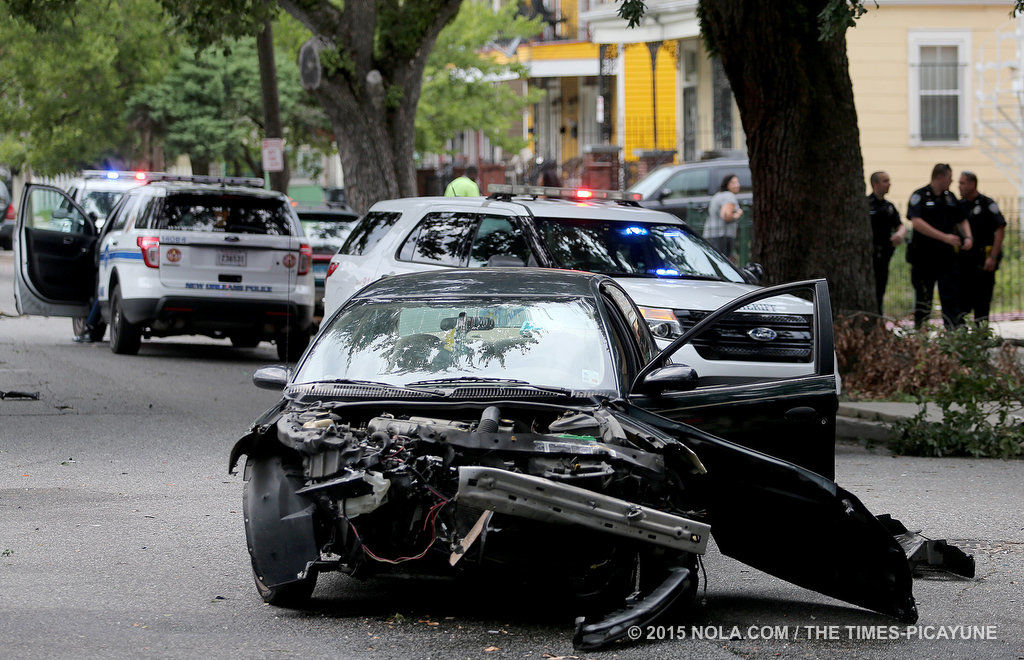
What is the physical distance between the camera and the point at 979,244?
54.0 feet

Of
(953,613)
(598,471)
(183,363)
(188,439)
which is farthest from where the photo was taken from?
(183,363)

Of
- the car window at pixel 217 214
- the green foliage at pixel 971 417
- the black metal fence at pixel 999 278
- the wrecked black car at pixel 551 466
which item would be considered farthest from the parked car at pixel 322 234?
the wrecked black car at pixel 551 466

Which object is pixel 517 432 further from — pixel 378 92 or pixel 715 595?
pixel 378 92

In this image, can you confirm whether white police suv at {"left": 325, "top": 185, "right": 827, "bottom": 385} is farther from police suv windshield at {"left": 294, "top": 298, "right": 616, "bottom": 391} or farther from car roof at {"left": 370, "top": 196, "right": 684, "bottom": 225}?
police suv windshield at {"left": 294, "top": 298, "right": 616, "bottom": 391}

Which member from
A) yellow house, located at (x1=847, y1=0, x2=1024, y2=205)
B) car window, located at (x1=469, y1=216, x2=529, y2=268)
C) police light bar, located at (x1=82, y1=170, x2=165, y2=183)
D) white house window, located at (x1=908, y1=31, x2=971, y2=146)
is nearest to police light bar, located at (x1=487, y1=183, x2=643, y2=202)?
car window, located at (x1=469, y1=216, x2=529, y2=268)

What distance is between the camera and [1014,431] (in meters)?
11.7

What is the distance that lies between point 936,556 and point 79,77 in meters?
35.1

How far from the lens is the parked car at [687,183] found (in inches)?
963

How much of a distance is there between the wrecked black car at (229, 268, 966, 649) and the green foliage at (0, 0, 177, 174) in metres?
29.1

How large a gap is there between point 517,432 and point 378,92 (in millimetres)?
15021

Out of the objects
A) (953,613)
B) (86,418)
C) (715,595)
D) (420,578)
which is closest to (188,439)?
(86,418)

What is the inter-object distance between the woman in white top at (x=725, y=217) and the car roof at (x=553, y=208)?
836 cm

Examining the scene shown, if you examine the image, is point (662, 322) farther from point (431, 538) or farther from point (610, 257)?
point (431, 538)

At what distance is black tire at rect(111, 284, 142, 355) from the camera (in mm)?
16688
